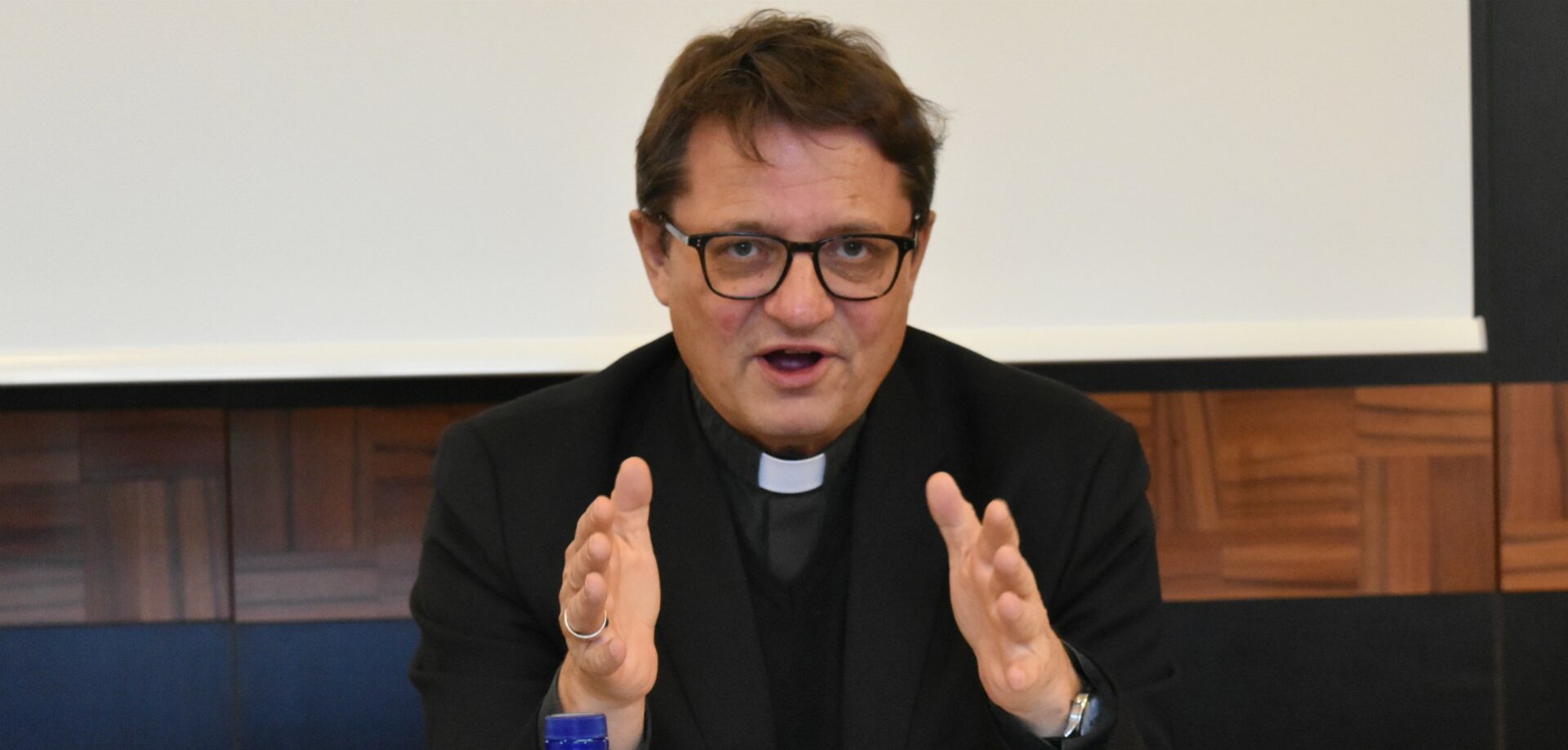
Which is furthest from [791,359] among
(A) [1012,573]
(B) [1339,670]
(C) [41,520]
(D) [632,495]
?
(C) [41,520]

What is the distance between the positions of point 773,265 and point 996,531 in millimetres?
470

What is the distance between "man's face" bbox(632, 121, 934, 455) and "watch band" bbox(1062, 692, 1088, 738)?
0.44m

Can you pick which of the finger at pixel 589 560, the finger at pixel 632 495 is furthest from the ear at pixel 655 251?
the finger at pixel 589 560

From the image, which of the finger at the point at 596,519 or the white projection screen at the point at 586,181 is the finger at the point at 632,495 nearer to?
the finger at the point at 596,519

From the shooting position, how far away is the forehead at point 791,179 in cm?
158

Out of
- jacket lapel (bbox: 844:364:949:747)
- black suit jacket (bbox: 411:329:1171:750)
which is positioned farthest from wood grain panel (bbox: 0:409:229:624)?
jacket lapel (bbox: 844:364:949:747)

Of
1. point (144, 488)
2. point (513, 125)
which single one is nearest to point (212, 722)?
point (144, 488)

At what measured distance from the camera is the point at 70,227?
2.25m

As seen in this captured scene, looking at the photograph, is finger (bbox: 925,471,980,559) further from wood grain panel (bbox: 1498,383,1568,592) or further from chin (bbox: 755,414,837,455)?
wood grain panel (bbox: 1498,383,1568,592)

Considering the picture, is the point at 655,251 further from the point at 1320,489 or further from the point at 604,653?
the point at 1320,489

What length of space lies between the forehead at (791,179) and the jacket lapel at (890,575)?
0.29 meters

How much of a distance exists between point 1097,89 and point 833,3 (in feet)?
1.49

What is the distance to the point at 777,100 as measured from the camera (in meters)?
1.60

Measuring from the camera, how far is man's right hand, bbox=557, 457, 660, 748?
1255 millimetres
